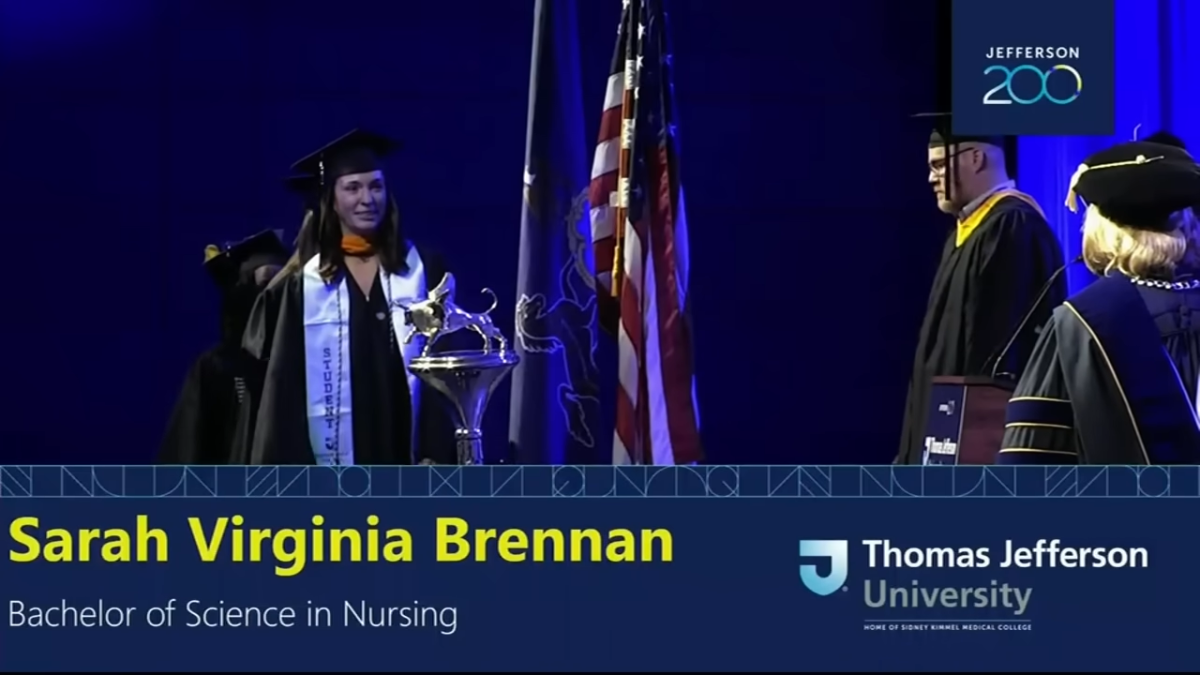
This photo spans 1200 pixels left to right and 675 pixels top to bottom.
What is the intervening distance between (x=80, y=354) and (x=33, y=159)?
0.61m

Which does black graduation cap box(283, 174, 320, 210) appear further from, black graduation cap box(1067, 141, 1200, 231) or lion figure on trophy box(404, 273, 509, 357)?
black graduation cap box(1067, 141, 1200, 231)

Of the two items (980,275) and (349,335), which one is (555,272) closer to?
(349,335)

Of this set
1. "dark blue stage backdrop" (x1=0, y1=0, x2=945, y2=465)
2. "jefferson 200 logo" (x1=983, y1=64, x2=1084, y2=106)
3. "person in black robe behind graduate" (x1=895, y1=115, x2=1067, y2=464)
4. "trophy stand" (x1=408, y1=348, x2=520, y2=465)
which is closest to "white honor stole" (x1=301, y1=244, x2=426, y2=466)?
"trophy stand" (x1=408, y1=348, x2=520, y2=465)

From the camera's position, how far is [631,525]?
3.60 meters

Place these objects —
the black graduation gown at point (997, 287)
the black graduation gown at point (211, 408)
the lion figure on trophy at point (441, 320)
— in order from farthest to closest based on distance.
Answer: the black graduation gown at point (211, 408) → the black graduation gown at point (997, 287) → the lion figure on trophy at point (441, 320)

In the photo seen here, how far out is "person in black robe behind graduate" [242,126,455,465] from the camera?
5.59 m

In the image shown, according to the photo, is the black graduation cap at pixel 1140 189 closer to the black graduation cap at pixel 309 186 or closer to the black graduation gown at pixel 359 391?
the black graduation gown at pixel 359 391

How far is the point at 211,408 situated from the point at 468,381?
4.30 feet

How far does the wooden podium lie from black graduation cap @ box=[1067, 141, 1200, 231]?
1.42 meters

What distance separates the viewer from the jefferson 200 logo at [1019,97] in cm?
521

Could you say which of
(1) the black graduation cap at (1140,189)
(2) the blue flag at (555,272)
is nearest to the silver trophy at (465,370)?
(2) the blue flag at (555,272)

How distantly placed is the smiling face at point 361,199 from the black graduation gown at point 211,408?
1.97ft

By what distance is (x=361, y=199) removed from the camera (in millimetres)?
5594

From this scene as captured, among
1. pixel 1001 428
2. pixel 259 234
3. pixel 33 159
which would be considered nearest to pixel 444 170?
pixel 259 234
